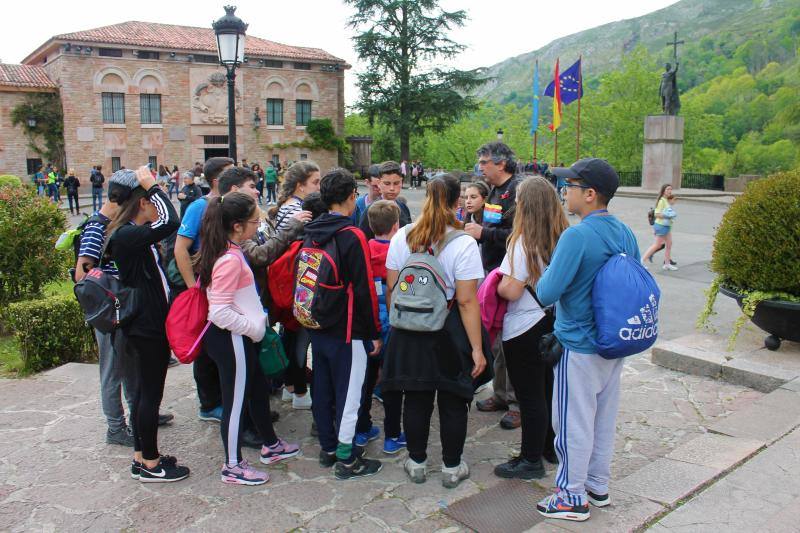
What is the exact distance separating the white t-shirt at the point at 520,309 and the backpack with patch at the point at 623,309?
25.2 inches

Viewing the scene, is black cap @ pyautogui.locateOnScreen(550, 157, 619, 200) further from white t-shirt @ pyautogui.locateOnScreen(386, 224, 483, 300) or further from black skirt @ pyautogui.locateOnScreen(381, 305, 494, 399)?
black skirt @ pyautogui.locateOnScreen(381, 305, 494, 399)

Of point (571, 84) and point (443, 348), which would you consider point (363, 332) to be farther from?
point (571, 84)

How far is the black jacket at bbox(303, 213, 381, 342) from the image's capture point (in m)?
3.71

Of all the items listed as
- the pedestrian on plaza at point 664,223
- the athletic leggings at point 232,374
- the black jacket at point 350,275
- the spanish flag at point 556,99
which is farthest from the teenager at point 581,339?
the spanish flag at point 556,99

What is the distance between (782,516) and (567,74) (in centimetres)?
2559

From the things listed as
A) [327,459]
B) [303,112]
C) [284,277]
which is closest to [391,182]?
[284,277]

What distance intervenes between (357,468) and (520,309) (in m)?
1.40

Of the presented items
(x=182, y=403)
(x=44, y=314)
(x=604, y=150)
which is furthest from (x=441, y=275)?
(x=604, y=150)

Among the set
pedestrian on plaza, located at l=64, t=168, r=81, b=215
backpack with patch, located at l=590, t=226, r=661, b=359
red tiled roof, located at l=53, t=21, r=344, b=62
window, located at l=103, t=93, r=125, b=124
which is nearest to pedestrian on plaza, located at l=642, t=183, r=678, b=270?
backpack with patch, located at l=590, t=226, r=661, b=359

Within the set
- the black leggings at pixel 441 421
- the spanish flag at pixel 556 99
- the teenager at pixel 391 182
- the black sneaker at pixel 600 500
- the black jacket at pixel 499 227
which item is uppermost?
the spanish flag at pixel 556 99

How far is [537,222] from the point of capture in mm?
3658

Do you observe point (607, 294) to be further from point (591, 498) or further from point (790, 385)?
point (790, 385)

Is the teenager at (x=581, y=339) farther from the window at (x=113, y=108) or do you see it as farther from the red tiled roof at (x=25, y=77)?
the red tiled roof at (x=25, y=77)

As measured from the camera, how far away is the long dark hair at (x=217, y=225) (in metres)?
3.65
